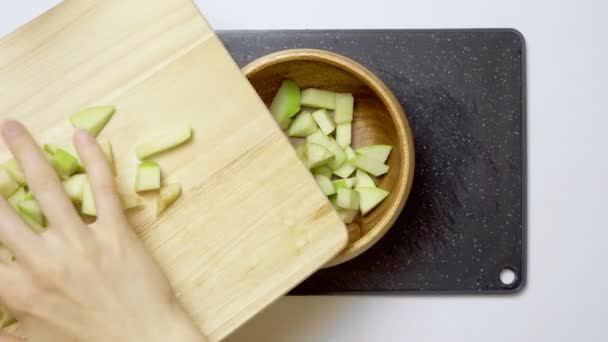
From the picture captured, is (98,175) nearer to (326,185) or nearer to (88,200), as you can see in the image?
(88,200)

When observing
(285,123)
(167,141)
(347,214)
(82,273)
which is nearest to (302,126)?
(285,123)

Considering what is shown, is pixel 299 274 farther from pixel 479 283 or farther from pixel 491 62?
pixel 491 62

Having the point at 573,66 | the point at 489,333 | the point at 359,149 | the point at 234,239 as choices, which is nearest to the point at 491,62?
the point at 573,66

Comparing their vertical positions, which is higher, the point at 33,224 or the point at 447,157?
the point at 33,224

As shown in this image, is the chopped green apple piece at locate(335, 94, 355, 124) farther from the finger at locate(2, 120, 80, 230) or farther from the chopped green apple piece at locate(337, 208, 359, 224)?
the finger at locate(2, 120, 80, 230)

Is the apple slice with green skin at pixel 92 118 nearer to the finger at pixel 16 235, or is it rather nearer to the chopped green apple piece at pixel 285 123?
the finger at pixel 16 235

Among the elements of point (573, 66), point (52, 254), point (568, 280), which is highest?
point (52, 254)

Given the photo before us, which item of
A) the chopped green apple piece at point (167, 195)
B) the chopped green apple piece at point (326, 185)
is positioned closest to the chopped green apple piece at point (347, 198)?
the chopped green apple piece at point (326, 185)
